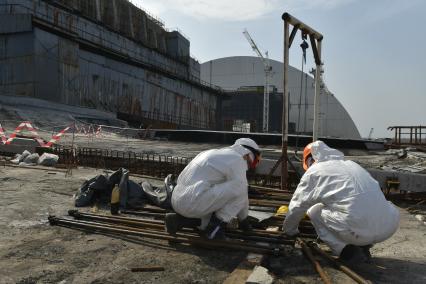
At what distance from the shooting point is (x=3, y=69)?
953 inches

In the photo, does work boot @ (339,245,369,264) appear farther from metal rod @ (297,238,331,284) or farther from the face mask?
the face mask

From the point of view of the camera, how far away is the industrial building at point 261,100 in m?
60.0

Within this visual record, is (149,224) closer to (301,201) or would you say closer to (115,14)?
(301,201)

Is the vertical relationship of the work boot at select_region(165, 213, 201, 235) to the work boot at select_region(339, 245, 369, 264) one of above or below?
above

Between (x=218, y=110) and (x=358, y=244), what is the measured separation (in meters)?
48.9

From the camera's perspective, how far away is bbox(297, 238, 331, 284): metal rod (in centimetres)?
333

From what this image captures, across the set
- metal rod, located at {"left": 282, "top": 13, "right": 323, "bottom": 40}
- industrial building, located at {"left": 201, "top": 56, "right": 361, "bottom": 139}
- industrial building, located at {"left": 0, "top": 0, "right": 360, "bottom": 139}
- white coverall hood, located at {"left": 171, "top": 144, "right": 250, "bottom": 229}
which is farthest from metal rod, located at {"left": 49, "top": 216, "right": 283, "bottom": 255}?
industrial building, located at {"left": 201, "top": 56, "right": 361, "bottom": 139}

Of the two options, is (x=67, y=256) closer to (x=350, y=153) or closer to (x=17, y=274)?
(x=17, y=274)

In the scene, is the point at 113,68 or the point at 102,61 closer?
the point at 102,61

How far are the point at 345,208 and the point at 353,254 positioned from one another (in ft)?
1.69

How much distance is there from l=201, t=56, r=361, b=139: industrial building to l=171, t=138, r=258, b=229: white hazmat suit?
154 feet

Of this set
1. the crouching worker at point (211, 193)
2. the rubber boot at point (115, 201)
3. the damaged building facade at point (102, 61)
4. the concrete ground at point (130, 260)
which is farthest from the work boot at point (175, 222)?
the damaged building facade at point (102, 61)

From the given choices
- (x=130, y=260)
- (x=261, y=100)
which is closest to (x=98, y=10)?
(x=261, y=100)

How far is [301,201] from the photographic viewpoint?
3.95 meters
